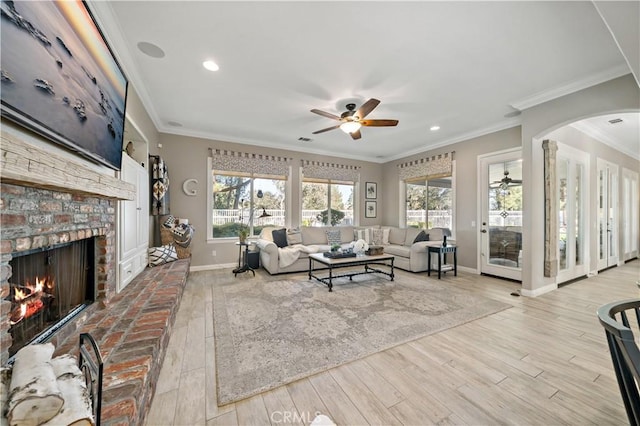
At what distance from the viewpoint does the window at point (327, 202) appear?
611cm

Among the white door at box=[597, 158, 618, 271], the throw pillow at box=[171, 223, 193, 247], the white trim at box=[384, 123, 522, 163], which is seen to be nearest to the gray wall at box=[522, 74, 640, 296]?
the white trim at box=[384, 123, 522, 163]

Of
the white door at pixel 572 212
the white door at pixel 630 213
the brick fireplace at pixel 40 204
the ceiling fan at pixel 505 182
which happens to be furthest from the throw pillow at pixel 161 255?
the white door at pixel 630 213

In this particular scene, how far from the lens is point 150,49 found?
7.93ft

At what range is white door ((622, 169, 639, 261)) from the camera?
5773 millimetres

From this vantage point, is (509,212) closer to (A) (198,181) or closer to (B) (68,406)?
(B) (68,406)

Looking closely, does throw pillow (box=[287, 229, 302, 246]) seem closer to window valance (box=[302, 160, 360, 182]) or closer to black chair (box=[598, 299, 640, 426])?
window valance (box=[302, 160, 360, 182])

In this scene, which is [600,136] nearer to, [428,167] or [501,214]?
[501,214]

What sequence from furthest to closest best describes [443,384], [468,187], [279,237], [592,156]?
1. [279,237]
2. [468,187]
3. [592,156]
4. [443,384]

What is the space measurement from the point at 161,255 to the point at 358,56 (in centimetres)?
385

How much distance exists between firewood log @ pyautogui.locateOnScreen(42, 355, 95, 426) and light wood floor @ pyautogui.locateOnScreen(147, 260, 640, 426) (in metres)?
0.58

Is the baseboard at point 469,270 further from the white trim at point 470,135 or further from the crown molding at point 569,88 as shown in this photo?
the crown molding at point 569,88

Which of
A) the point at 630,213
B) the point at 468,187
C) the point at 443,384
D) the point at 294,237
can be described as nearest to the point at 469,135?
the point at 468,187

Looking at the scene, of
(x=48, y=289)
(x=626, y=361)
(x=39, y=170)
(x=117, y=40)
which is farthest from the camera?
(x=117, y=40)

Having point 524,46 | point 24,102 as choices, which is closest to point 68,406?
point 24,102
